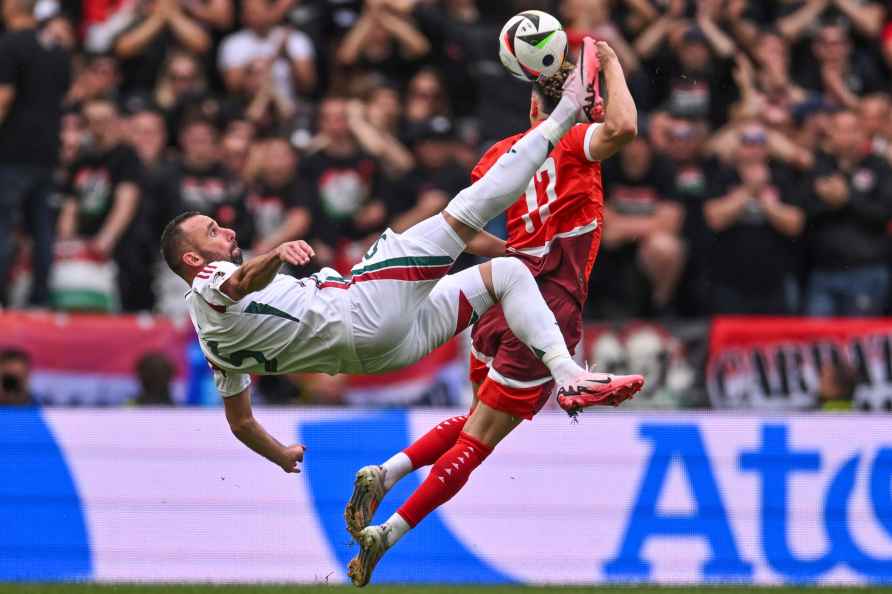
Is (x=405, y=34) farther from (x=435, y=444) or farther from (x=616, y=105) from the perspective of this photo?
(x=616, y=105)

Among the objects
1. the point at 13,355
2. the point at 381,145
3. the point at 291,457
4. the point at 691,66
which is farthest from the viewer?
the point at 691,66

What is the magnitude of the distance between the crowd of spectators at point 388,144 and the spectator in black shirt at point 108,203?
0.7 inches

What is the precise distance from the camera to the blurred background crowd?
14.5 meters

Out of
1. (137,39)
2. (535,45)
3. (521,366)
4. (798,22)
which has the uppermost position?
(535,45)

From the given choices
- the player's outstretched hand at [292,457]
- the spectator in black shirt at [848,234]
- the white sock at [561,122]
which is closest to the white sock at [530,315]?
the white sock at [561,122]

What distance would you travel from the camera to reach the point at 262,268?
838cm

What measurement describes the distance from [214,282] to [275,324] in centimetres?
43

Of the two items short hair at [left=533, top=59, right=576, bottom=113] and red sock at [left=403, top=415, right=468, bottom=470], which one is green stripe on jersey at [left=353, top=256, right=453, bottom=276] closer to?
short hair at [left=533, top=59, right=576, bottom=113]

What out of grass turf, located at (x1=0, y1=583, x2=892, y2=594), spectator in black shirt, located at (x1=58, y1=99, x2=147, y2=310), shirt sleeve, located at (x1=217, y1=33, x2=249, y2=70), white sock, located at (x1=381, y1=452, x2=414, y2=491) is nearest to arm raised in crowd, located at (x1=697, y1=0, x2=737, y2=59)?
shirt sleeve, located at (x1=217, y1=33, x2=249, y2=70)

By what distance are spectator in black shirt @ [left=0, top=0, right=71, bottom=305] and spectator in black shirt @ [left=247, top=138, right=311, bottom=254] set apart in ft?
5.72

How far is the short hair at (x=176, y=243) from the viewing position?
907cm

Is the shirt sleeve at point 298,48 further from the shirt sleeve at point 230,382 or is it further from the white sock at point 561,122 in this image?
the white sock at point 561,122

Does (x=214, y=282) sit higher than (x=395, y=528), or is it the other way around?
(x=214, y=282)

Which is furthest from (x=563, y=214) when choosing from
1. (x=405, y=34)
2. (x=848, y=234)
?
(x=405, y=34)
